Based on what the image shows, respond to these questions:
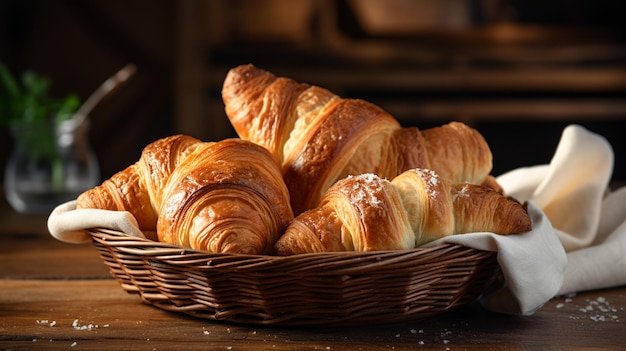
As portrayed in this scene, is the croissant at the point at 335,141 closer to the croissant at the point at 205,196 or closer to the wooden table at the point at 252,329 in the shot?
the croissant at the point at 205,196

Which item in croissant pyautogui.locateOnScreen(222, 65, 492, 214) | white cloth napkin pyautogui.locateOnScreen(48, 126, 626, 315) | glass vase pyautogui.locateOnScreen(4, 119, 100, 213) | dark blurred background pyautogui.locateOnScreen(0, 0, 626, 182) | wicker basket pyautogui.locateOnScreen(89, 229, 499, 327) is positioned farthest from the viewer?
dark blurred background pyautogui.locateOnScreen(0, 0, 626, 182)

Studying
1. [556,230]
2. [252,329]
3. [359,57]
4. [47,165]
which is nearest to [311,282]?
[252,329]

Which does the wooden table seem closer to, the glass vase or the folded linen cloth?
the folded linen cloth

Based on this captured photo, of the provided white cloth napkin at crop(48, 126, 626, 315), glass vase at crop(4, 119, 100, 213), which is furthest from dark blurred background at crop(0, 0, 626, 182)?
white cloth napkin at crop(48, 126, 626, 315)

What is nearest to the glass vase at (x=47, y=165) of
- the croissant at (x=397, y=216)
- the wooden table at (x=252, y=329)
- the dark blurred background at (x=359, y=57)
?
the wooden table at (x=252, y=329)

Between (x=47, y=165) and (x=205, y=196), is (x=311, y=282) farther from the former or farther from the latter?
(x=47, y=165)

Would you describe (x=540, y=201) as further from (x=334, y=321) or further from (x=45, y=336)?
(x=45, y=336)
